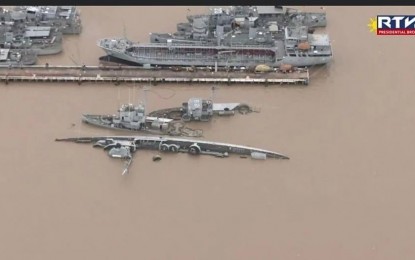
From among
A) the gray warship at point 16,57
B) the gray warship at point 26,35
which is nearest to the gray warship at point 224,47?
the gray warship at point 26,35

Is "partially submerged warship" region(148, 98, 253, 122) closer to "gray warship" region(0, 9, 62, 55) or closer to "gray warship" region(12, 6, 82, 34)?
"gray warship" region(0, 9, 62, 55)

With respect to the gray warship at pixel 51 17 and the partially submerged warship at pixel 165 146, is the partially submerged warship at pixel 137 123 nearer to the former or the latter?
the partially submerged warship at pixel 165 146

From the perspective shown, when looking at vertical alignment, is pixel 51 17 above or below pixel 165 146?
above

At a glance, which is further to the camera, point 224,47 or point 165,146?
point 224,47

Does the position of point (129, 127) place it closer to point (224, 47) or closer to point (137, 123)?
point (137, 123)

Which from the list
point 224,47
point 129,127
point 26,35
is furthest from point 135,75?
point 26,35
